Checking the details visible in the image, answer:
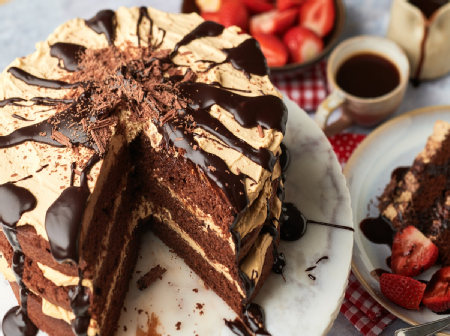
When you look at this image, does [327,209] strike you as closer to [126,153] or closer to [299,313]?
[299,313]

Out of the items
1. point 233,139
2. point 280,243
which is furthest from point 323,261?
point 233,139

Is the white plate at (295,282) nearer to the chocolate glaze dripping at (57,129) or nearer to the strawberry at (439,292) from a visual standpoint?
the strawberry at (439,292)

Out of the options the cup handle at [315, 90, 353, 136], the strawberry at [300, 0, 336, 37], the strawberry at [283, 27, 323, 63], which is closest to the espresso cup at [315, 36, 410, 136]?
the cup handle at [315, 90, 353, 136]

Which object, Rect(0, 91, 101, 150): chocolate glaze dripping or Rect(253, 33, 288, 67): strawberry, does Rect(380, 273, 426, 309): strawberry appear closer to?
Rect(0, 91, 101, 150): chocolate glaze dripping

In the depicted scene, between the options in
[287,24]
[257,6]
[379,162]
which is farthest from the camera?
[257,6]

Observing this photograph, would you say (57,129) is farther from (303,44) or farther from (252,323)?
(303,44)

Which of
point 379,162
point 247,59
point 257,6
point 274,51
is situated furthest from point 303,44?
point 247,59
